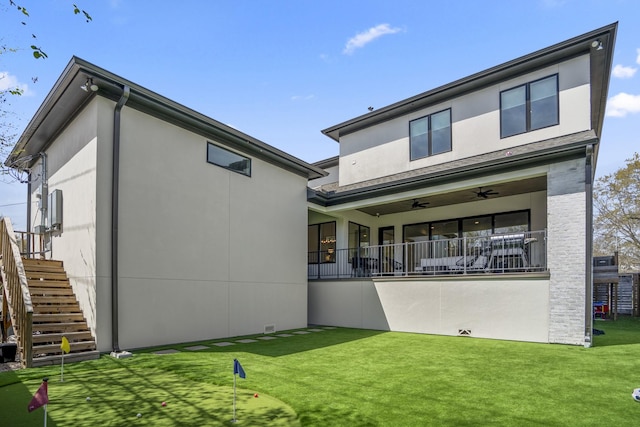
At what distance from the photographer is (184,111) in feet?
27.1

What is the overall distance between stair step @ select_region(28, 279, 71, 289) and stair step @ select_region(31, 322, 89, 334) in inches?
44.6

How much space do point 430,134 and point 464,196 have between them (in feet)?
7.66

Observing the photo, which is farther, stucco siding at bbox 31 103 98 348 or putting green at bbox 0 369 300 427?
stucco siding at bbox 31 103 98 348

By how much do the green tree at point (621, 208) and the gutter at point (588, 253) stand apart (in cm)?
1829

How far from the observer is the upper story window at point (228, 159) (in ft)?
30.3

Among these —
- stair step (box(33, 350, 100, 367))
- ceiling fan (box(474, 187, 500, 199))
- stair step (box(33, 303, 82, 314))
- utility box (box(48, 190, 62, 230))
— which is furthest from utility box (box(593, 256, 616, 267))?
utility box (box(48, 190, 62, 230))

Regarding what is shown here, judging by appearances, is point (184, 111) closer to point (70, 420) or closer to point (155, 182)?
point (155, 182)

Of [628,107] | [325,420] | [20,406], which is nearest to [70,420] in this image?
[20,406]

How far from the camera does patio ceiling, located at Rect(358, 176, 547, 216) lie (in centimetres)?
1040

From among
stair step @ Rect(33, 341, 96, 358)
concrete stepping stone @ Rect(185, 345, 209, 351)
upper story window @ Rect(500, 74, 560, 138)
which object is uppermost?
upper story window @ Rect(500, 74, 560, 138)

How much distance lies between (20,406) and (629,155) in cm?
2890

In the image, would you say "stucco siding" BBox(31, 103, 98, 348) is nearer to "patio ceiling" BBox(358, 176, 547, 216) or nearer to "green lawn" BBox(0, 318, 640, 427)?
"green lawn" BBox(0, 318, 640, 427)

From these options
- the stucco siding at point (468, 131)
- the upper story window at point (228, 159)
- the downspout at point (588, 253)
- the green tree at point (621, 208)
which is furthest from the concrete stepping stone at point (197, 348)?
the green tree at point (621, 208)

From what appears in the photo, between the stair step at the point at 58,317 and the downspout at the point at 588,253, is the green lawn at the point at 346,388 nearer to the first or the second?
Answer: the downspout at the point at 588,253
